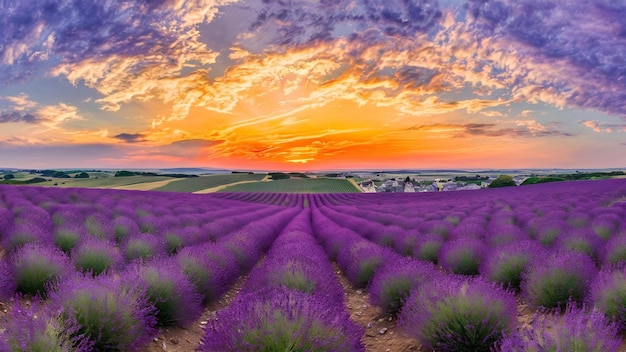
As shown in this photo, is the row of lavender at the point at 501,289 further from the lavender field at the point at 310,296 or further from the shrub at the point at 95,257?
the shrub at the point at 95,257

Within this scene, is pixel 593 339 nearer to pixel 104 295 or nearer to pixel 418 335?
pixel 418 335

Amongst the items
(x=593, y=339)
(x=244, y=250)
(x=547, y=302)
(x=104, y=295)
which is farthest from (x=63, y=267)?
(x=547, y=302)

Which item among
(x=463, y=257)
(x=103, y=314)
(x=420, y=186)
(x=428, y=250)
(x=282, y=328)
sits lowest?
(x=420, y=186)

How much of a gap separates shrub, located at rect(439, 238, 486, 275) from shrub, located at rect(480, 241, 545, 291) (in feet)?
2.01

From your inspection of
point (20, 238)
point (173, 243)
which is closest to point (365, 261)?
point (173, 243)

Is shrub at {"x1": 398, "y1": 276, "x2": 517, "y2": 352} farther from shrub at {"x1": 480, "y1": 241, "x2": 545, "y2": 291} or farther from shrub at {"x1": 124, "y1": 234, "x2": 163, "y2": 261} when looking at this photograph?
shrub at {"x1": 124, "y1": 234, "x2": 163, "y2": 261}

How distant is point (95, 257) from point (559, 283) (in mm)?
6199

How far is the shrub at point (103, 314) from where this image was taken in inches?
104

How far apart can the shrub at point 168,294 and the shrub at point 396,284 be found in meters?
2.29

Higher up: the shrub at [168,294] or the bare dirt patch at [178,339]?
the shrub at [168,294]

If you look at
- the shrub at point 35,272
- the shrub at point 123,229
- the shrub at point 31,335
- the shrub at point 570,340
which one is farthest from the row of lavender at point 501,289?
the shrub at point 123,229

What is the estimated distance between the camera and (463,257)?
18.9 feet

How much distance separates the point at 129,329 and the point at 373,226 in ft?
27.5

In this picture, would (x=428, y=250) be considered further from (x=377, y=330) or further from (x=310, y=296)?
(x=310, y=296)
